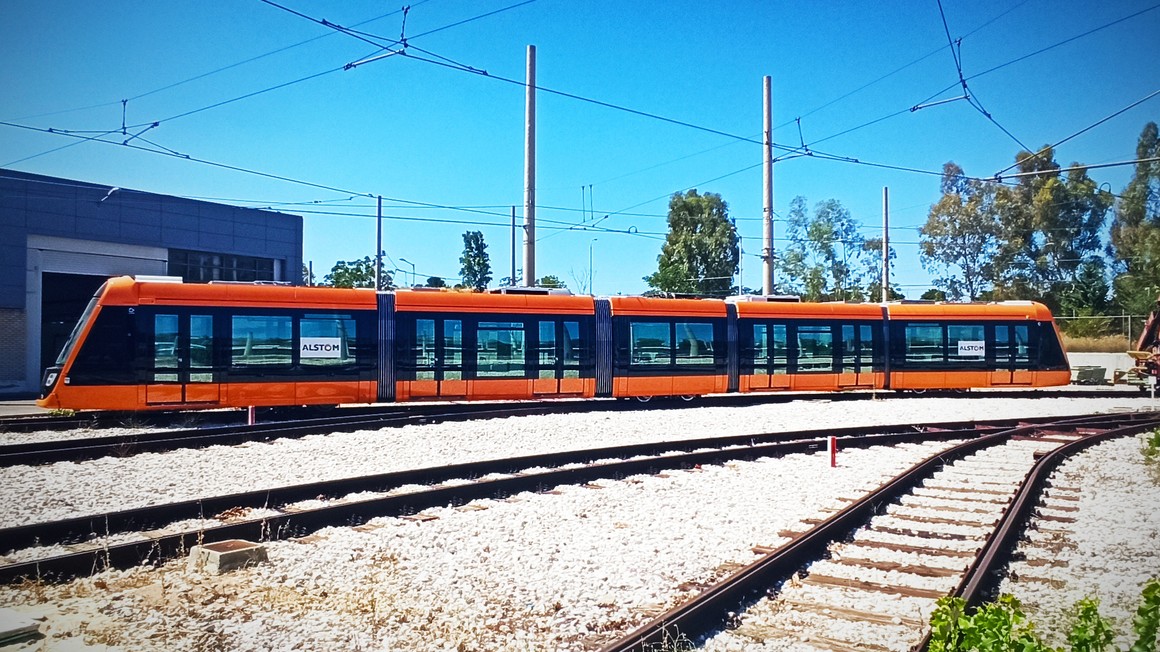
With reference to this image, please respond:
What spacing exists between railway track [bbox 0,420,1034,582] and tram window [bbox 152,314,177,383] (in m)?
8.59

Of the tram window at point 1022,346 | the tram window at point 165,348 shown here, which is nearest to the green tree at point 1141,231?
the tram window at point 1022,346

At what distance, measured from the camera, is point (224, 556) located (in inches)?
258

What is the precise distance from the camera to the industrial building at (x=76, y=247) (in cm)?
2716

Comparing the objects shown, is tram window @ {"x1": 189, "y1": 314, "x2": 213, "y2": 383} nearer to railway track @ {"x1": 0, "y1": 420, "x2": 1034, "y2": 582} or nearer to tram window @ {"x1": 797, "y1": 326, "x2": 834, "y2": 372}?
railway track @ {"x1": 0, "y1": 420, "x2": 1034, "y2": 582}

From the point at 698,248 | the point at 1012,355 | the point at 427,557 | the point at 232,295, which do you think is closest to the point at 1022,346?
the point at 1012,355

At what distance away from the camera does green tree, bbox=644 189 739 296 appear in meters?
56.0

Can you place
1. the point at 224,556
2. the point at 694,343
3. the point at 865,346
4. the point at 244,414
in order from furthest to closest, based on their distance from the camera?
the point at 865,346 → the point at 694,343 → the point at 244,414 → the point at 224,556

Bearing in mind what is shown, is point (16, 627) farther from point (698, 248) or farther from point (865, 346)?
point (698, 248)

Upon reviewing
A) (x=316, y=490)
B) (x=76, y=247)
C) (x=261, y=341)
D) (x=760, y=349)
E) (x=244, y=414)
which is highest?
(x=76, y=247)

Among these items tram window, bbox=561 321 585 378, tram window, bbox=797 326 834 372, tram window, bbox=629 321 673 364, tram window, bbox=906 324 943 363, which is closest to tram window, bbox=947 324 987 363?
tram window, bbox=906 324 943 363

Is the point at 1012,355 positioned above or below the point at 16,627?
above

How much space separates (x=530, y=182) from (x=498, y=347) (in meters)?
5.45

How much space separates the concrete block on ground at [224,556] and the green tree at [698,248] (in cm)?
4902

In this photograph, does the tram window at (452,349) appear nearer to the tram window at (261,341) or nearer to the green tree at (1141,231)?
the tram window at (261,341)
